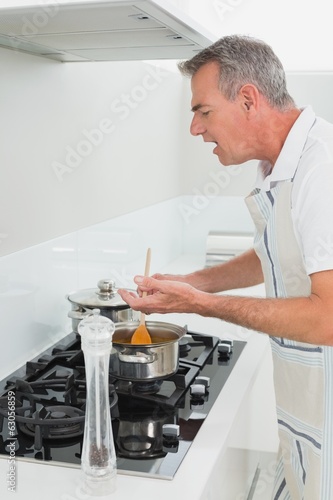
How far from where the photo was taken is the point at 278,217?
1242mm

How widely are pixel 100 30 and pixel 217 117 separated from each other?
0.86 feet

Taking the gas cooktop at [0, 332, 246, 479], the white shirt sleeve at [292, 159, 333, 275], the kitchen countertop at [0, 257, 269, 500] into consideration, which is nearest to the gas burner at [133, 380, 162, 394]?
the gas cooktop at [0, 332, 246, 479]

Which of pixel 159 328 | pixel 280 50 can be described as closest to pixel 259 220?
pixel 159 328

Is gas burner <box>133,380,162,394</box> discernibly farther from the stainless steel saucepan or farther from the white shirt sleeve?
the white shirt sleeve

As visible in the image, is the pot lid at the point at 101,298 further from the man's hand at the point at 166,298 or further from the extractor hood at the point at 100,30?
the extractor hood at the point at 100,30

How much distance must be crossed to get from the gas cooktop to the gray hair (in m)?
0.57

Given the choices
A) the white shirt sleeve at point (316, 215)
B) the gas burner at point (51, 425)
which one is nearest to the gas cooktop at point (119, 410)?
the gas burner at point (51, 425)

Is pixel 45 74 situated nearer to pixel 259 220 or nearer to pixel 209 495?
pixel 259 220

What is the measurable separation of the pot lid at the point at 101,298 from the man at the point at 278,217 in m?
0.18

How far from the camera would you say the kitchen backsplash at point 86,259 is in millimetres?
1439

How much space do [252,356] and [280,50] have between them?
147 centimetres

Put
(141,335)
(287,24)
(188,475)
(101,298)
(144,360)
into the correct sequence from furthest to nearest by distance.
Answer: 1. (287,24)
2. (101,298)
3. (141,335)
4. (144,360)
5. (188,475)

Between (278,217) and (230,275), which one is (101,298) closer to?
(230,275)

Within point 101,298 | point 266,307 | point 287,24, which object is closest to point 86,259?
A: point 101,298
